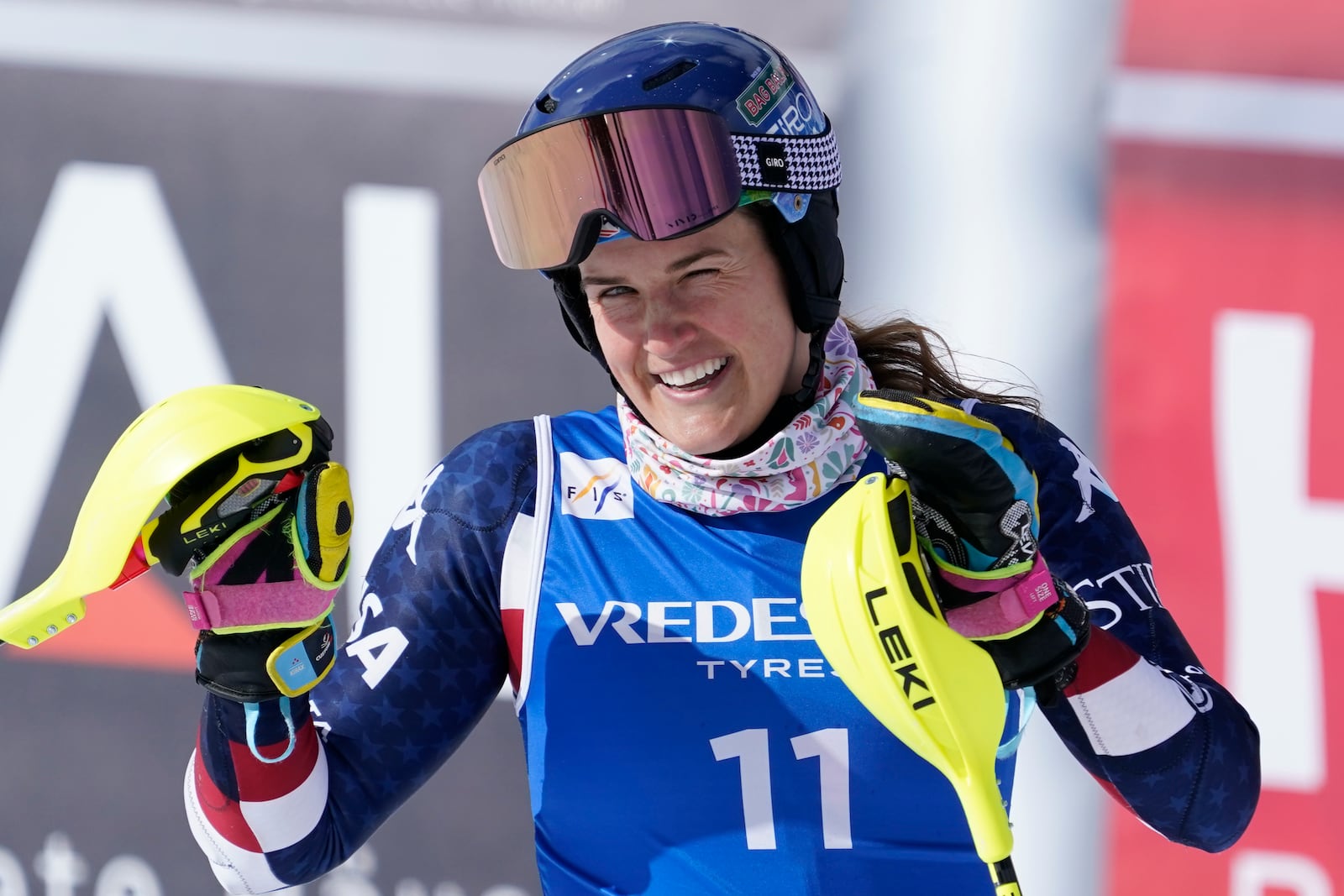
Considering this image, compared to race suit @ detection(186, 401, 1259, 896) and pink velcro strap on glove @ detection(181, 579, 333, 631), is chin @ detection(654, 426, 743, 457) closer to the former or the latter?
race suit @ detection(186, 401, 1259, 896)

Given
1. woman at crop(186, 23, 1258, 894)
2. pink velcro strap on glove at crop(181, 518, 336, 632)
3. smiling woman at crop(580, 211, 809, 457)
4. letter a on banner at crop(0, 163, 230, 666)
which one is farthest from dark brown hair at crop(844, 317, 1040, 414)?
letter a on banner at crop(0, 163, 230, 666)

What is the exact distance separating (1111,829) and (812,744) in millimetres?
1410

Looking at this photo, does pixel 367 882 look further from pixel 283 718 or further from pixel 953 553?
pixel 953 553

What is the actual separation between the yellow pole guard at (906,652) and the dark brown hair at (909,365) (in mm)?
515

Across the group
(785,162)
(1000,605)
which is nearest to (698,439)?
(785,162)

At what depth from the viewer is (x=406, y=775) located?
1313 mm

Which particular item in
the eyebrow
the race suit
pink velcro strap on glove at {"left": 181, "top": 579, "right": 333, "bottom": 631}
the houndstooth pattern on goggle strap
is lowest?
the race suit

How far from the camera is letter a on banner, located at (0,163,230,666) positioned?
8.00 feet

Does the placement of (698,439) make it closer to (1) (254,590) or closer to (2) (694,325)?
(2) (694,325)

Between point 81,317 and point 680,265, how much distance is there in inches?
63.1

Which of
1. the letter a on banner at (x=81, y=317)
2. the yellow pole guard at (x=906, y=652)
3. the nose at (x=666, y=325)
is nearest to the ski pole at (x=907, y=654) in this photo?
the yellow pole guard at (x=906, y=652)

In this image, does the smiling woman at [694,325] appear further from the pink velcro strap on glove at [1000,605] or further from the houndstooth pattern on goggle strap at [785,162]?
the pink velcro strap on glove at [1000,605]

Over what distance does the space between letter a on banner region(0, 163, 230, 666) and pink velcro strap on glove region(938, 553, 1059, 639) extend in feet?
5.90

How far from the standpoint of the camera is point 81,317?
245 centimetres
